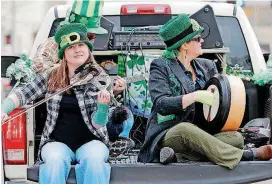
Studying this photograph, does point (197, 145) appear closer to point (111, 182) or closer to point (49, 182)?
point (111, 182)

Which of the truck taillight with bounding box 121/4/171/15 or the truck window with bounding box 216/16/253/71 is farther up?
the truck taillight with bounding box 121/4/171/15

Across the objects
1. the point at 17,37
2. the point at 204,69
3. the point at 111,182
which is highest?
the point at 17,37

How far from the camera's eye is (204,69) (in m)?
4.18

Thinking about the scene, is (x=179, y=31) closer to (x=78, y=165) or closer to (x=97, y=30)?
(x=97, y=30)

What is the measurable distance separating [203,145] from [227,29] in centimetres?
215


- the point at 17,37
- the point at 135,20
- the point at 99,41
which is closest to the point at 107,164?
the point at 99,41

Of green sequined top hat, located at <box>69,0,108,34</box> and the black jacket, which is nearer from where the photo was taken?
the black jacket

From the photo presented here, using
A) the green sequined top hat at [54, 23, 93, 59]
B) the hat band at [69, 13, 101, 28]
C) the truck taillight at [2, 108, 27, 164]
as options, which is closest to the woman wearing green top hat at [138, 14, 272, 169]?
the green sequined top hat at [54, 23, 93, 59]

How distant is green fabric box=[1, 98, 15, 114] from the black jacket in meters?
0.84

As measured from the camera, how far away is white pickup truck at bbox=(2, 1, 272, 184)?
3.61 meters

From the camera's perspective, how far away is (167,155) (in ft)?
11.9

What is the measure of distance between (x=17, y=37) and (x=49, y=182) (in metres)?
11.6

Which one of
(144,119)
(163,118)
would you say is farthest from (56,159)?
(144,119)

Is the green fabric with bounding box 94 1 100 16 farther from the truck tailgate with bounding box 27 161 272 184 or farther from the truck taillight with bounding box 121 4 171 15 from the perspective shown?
the truck tailgate with bounding box 27 161 272 184
